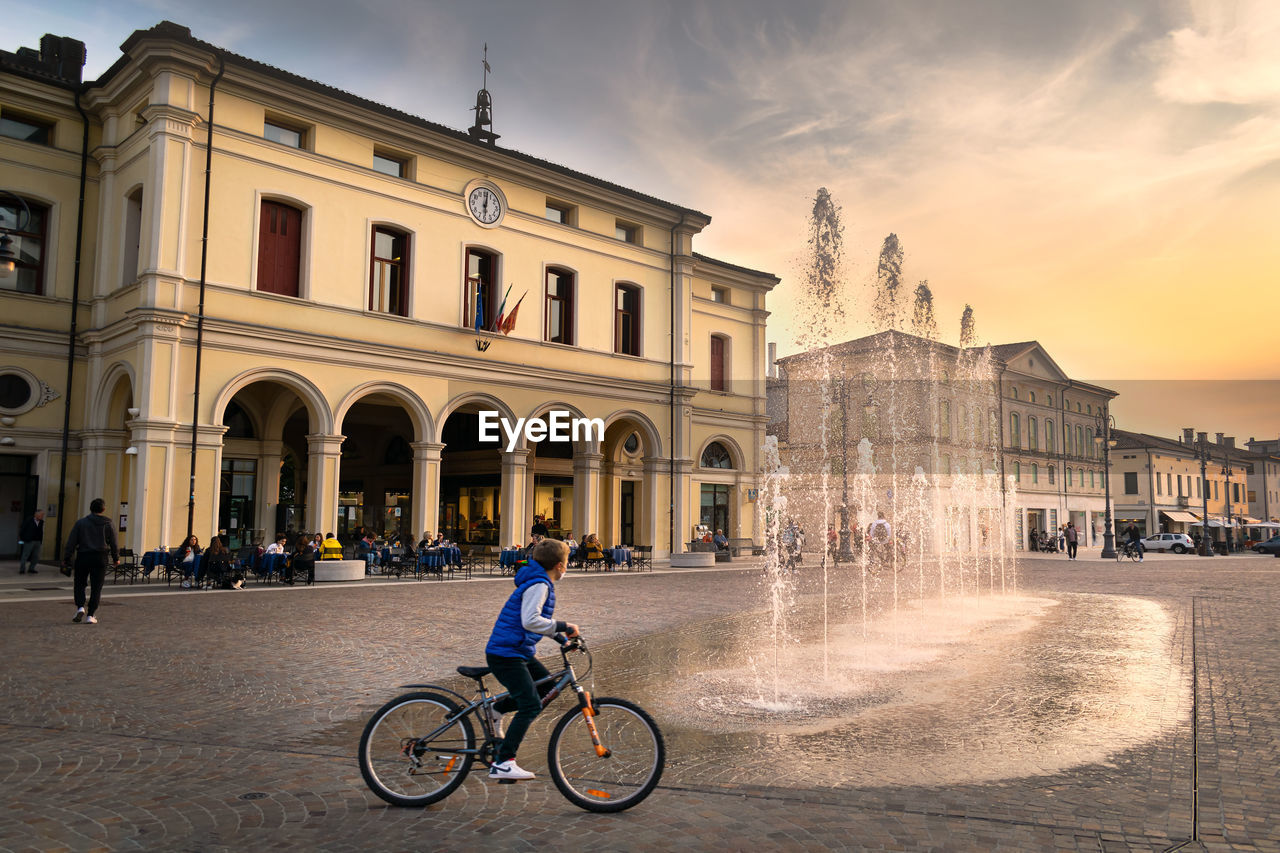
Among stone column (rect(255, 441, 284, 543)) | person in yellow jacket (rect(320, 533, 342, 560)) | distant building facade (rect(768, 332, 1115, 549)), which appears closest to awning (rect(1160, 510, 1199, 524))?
distant building facade (rect(768, 332, 1115, 549))

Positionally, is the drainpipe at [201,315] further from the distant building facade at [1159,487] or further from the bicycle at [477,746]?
the distant building facade at [1159,487]

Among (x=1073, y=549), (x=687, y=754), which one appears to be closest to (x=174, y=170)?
(x=687, y=754)

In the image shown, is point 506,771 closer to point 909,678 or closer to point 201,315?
point 909,678

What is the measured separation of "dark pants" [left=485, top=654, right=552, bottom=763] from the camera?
511cm

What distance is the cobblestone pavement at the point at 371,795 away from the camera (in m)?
4.65

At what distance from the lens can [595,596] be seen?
60.0ft

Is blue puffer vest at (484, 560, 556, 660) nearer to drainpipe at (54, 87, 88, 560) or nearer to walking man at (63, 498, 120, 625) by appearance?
walking man at (63, 498, 120, 625)

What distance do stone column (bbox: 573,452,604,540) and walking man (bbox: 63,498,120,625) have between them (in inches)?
707

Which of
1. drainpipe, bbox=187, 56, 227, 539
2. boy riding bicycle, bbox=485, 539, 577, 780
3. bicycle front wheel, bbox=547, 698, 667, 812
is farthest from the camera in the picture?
drainpipe, bbox=187, 56, 227, 539

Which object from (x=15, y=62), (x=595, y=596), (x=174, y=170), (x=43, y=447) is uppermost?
(x=15, y=62)

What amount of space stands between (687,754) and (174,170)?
20.7 m

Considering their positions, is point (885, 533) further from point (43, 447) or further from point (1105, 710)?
point (43, 447)

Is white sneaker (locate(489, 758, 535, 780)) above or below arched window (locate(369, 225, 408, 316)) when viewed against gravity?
below

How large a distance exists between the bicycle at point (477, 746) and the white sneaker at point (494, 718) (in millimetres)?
13
